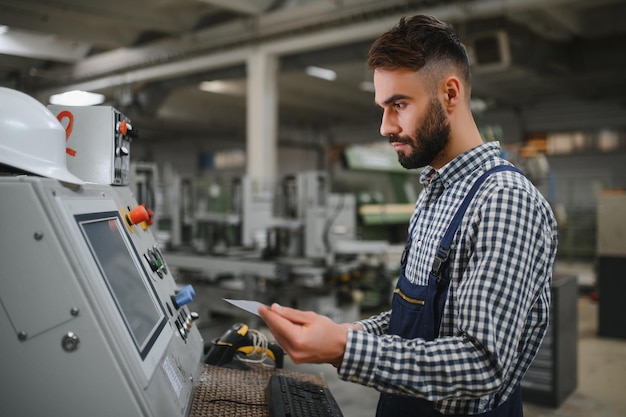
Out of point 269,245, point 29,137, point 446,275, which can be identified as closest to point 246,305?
point 446,275

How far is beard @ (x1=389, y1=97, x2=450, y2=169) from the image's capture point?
1.03 meters

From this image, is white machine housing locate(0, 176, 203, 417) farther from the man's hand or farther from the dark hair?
the dark hair

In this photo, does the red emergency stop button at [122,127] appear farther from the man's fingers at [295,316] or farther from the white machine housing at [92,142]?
the man's fingers at [295,316]

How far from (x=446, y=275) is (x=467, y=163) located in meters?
0.24

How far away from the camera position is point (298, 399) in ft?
3.91

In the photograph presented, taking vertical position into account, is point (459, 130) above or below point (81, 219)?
above

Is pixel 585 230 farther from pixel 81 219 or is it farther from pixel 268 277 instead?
pixel 81 219

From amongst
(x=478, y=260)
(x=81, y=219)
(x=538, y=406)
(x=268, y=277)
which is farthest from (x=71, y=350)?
(x=268, y=277)

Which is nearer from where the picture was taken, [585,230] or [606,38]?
[606,38]

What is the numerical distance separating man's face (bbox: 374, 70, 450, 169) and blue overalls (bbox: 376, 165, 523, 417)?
0.12 metres

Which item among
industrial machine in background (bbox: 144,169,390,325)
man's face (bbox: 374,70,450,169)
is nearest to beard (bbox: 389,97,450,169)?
man's face (bbox: 374,70,450,169)

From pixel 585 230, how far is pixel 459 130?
400 inches

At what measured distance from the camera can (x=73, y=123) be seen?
1.42 m

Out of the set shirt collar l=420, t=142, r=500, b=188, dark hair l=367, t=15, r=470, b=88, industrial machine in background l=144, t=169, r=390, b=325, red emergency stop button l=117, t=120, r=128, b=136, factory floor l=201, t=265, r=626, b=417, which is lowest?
factory floor l=201, t=265, r=626, b=417
